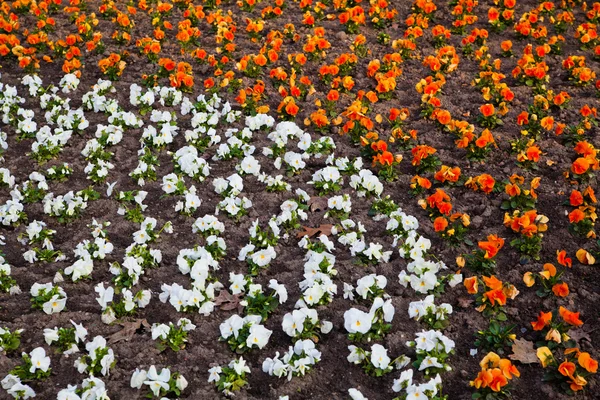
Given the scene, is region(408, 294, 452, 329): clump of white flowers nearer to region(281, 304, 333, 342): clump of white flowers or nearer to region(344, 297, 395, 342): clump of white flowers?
region(344, 297, 395, 342): clump of white flowers

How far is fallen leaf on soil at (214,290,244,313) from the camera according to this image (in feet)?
13.6

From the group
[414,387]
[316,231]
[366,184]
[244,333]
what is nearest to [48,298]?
[244,333]

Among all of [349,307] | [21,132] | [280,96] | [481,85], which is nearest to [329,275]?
[349,307]

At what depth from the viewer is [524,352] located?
3727 mm

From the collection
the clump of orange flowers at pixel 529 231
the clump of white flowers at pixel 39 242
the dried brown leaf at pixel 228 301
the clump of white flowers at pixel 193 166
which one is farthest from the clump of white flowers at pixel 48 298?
the clump of orange flowers at pixel 529 231

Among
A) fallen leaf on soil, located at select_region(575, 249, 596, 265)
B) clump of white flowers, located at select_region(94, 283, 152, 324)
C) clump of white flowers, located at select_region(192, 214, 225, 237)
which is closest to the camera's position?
clump of white flowers, located at select_region(94, 283, 152, 324)

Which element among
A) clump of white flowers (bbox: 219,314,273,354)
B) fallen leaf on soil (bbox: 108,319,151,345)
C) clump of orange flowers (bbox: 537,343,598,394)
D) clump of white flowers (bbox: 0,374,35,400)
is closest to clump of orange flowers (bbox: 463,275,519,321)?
clump of orange flowers (bbox: 537,343,598,394)

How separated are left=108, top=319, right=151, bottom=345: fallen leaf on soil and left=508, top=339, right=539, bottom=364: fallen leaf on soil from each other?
A: 227cm

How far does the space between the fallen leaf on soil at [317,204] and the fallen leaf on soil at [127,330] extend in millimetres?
1607

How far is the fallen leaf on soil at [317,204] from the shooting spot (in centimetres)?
497

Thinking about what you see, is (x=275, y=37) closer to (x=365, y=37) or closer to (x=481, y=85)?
(x=365, y=37)

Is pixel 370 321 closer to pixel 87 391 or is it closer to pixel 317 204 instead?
pixel 317 204

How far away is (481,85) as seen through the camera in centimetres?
635

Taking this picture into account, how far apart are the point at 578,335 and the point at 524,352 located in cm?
38
